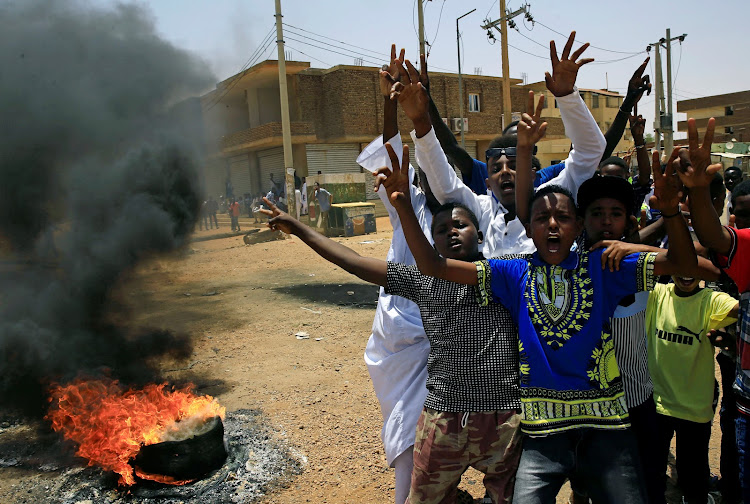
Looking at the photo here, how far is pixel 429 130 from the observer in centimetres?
265

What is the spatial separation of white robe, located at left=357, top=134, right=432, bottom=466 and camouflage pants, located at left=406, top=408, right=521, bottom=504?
37 cm

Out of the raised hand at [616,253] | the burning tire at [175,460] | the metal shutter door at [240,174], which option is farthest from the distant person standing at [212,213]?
the raised hand at [616,253]

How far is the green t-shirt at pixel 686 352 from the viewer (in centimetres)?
283

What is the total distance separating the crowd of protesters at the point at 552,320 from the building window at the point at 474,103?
2977cm

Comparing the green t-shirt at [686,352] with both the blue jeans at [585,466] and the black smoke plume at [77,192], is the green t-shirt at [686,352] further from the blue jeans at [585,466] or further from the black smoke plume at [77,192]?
the black smoke plume at [77,192]

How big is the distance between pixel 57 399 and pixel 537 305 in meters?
4.33

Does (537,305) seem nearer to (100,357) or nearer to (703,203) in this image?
(703,203)

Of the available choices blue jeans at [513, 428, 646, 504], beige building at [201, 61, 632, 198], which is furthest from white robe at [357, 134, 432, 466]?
beige building at [201, 61, 632, 198]

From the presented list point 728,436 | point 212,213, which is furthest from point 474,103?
point 728,436

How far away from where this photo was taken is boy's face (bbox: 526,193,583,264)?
2.09 m

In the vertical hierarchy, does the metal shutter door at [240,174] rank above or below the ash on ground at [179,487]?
above

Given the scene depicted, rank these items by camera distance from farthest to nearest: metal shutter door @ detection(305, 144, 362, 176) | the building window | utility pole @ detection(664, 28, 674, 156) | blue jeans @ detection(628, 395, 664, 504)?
the building window → metal shutter door @ detection(305, 144, 362, 176) → utility pole @ detection(664, 28, 674, 156) → blue jeans @ detection(628, 395, 664, 504)

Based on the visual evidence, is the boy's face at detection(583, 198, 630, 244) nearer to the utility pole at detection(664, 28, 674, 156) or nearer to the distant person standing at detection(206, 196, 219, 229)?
the distant person standing at detection(206, 196, 219, 229)

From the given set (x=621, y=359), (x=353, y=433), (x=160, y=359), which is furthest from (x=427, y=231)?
(x=160, y=359)
